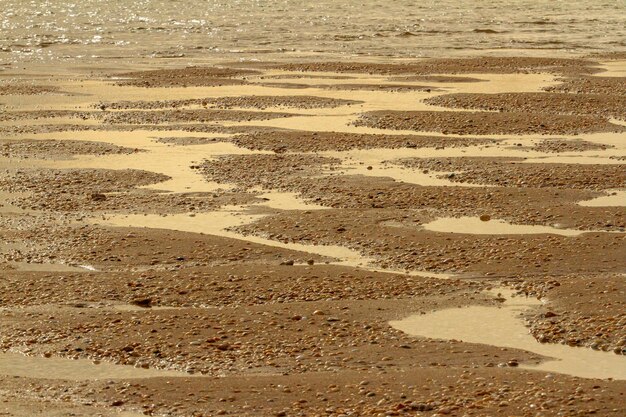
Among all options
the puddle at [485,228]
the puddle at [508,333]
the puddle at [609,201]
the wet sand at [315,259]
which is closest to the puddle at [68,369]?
the wet sand at [315,259]

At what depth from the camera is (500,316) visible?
823 cm

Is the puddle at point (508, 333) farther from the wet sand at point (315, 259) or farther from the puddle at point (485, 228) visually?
the puddle at point (485, 228)

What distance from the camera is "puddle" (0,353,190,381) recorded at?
7.18 metres

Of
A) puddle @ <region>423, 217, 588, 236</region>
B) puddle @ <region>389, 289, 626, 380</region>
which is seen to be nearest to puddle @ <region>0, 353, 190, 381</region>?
puddle @ <region>389, 289, 626, 380</region>

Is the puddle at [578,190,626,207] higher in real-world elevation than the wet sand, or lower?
lower

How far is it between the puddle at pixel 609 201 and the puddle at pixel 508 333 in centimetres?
271

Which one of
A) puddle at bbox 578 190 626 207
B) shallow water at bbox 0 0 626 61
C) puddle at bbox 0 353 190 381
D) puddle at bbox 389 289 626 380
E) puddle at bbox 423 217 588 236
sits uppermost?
puddle at bbox 0 353 190 381

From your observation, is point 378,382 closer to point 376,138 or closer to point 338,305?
point 338,305

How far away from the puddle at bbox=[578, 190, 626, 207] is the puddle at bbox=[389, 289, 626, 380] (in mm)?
2709

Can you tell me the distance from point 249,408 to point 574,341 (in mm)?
2076

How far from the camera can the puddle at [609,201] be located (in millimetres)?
11188

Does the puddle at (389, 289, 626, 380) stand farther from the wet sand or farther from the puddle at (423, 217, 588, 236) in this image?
the puddle at (423, 217, 588, 236)

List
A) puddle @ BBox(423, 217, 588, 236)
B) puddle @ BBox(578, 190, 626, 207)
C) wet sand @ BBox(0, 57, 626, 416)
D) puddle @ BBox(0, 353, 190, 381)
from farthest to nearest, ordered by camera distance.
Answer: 1. puddle @ BBox(578, 190, 626, 207)
2. puddle @ BBox(423, 217, 588, 236)
3. puddle @ BBox(0, 353, 190, 381)
4. wet sand @ BBox(0, 57, 626, 416)

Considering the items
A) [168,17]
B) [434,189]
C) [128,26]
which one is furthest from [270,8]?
[434,189]
